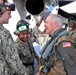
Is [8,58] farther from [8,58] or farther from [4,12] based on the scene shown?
[4,12]

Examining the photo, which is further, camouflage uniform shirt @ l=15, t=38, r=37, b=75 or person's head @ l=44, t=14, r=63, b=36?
camouflage uniform shirt @ l=15, t=38, r=37, b=75

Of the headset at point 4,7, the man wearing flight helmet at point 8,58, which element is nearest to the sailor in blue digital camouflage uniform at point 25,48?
the headset at point 4,7

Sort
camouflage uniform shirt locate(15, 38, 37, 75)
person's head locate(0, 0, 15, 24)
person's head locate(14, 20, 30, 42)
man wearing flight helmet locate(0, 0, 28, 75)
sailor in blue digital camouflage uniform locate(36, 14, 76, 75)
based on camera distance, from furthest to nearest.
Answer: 1. person's head locate(14, 20, 30, 42)
2. camouflage uniform shirt locate(15, 38, 37, 75)
3. person's head locate(0, 0, 15, 24)
4. sailor in blue digital camouflage uniform locate(36, 14, 76, 75)
5. man wearing flight helmet locate(0, 0, 28, 75)

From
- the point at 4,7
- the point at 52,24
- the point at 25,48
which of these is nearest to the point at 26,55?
the point at 25,48

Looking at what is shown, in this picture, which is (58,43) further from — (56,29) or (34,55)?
(34,55)

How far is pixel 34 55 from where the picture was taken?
5941 millimetres

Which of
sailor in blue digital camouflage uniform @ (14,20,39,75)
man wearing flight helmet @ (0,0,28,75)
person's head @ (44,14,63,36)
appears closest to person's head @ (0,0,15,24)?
man wearing flight helmet @ (0,0,28,75)

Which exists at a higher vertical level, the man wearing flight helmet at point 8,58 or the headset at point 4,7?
the headset at point 4,7

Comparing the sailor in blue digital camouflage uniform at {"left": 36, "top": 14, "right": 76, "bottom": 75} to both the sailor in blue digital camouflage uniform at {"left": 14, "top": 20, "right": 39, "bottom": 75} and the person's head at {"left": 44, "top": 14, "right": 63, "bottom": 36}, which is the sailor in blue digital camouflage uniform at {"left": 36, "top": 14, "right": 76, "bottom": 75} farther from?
the sailor in blue digital camouflage uniform at {"left": 14, "top": 20, "right": 39, "bottom": 75}

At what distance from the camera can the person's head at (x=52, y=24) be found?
448cm

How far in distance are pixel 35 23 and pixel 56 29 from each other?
4.61 meters

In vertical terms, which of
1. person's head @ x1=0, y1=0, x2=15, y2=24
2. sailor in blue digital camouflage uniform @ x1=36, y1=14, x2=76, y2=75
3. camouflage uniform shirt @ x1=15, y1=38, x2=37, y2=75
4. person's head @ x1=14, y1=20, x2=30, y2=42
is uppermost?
person's head @ x1=0, y1=0, x2=15, y2=24

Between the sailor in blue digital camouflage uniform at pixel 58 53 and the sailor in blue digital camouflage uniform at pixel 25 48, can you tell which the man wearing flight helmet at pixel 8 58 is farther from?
the sailor in blue digital camouflage uniform at pixel 25 48

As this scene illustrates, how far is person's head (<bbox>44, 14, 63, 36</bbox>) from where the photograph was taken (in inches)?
176
